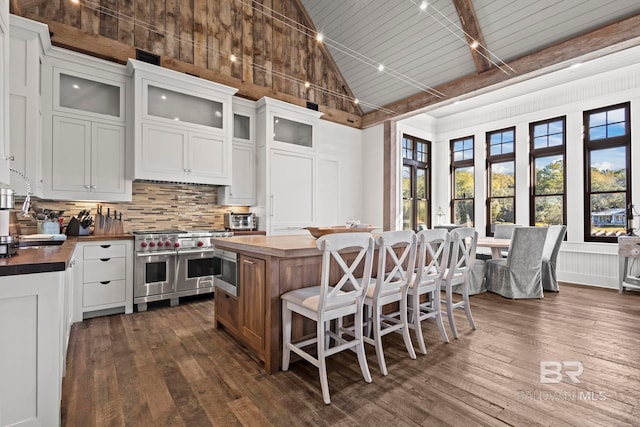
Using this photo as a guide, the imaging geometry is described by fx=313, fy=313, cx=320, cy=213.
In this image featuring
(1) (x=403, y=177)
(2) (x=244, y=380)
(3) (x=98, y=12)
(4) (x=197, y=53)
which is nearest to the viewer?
(2) (x=244, y=380)

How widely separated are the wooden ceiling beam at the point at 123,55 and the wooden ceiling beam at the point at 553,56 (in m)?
2.18

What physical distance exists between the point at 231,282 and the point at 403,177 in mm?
5074

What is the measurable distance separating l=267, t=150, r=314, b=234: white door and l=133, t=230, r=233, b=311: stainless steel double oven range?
3.48ft

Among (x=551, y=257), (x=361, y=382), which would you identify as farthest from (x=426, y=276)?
(x=551, y=257)

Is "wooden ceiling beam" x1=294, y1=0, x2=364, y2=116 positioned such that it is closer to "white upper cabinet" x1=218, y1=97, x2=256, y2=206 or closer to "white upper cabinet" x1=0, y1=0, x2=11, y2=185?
"white upper cabinet" x1=218, y1=97, x2=256, y2=206

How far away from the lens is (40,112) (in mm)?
3146

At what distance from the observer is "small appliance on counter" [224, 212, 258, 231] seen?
4.59 m

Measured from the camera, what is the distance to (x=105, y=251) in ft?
11.1

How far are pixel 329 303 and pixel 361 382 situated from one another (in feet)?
1.94

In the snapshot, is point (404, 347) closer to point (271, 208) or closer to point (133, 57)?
point (271, 208)

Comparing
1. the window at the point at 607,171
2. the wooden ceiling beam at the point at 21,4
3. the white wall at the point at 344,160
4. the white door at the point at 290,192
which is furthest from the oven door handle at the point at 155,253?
the window at the point at 607,171

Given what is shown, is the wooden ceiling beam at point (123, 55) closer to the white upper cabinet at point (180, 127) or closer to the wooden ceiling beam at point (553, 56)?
the white upper cabinet at point (180, 127)

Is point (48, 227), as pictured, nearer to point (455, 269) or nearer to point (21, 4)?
point (21, 4)

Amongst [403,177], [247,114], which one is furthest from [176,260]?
[403,177]
